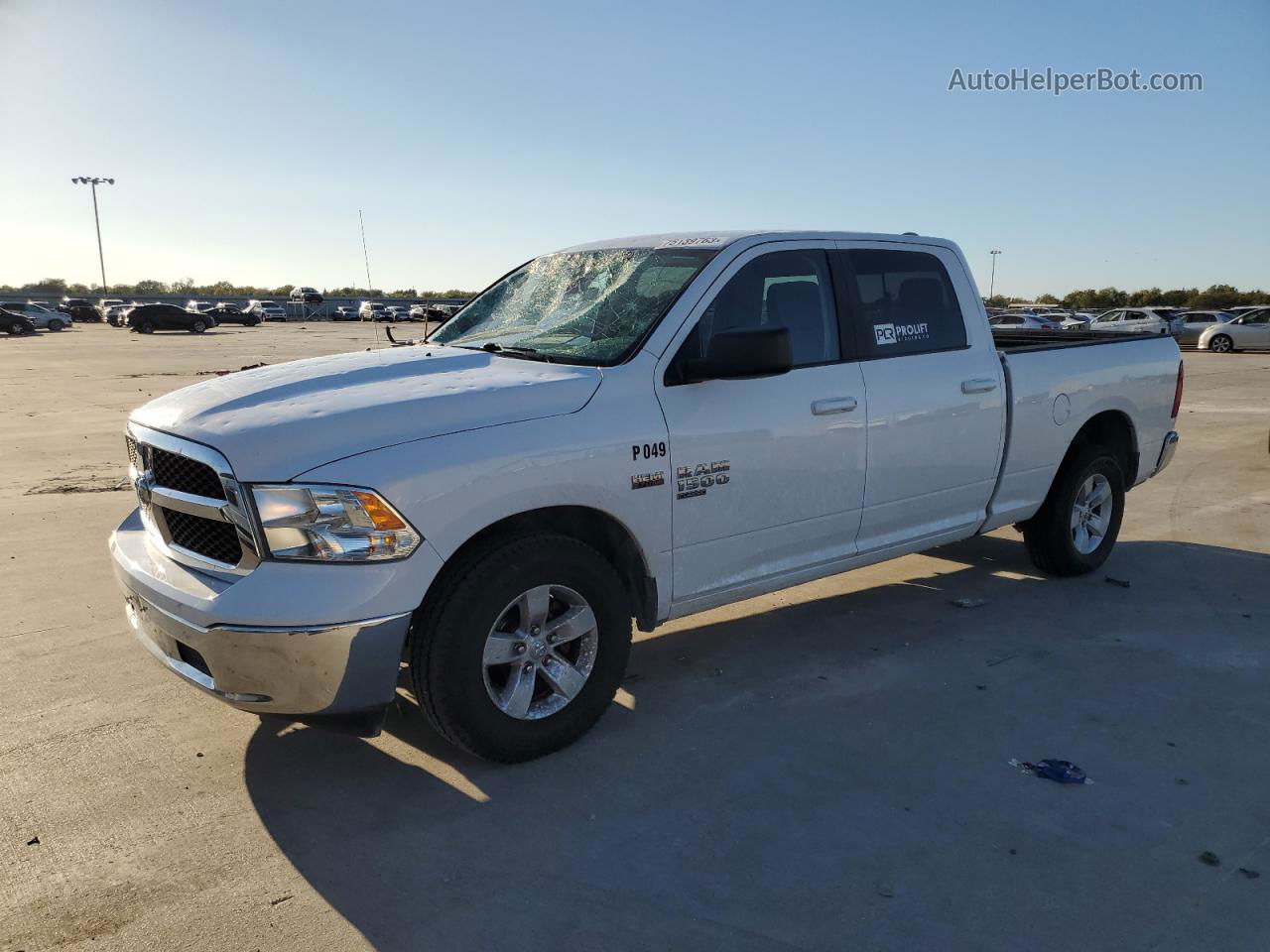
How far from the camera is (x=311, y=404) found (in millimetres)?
3449

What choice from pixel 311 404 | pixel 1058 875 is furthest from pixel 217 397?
pixel 1058 875

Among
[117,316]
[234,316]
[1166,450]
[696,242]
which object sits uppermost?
[117,316]

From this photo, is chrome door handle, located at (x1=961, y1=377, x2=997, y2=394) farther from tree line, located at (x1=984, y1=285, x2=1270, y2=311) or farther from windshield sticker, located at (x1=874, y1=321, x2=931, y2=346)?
tree line, located at (x1=984, y1=285, x2=1270, y2=311)

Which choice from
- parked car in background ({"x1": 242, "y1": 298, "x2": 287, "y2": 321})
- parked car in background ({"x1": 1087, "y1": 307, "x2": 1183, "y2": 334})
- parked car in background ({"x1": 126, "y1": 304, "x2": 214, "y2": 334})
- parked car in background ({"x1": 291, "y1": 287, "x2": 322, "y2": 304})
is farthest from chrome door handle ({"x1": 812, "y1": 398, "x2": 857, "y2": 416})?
parked car in background ({"x1": 291, "y1": 287, "x2": 322, "y2": 304})

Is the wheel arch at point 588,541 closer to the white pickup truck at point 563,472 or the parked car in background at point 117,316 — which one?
the white pickup truck at point 563,472

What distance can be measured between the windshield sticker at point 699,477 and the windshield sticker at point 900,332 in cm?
125

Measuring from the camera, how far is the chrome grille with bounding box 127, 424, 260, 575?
318cm

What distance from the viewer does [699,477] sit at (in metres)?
3.95

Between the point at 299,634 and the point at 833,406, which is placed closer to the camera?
the point at 299,634

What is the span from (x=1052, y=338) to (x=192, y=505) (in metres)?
5.72

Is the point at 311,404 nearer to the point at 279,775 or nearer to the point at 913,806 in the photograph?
the point at 279,775

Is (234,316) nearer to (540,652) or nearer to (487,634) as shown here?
(540,652)

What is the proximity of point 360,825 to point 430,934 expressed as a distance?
2.23 ft

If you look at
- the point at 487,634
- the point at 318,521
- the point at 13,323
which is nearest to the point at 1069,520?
the point at 487,634
